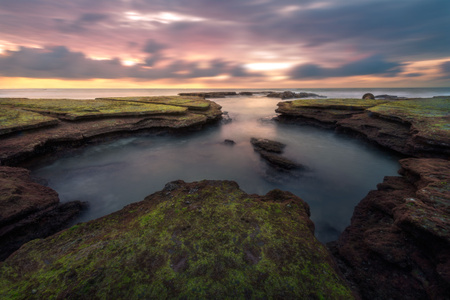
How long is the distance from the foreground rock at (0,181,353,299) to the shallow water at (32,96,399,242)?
2.72 m

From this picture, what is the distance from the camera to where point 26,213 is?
4.18m

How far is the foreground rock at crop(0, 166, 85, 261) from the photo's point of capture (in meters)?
3.83

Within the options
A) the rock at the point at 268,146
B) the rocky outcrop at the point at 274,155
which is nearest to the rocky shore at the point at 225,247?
the rocky outcrop at the point at 274,155

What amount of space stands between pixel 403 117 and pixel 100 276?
15332 mm

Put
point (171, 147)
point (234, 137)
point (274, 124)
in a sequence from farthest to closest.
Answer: point (274, 124), point (234, 137), point (171, 147)

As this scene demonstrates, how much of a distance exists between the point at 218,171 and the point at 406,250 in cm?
662

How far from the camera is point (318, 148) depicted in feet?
37.6

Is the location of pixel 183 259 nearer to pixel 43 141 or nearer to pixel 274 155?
pixel 274 155

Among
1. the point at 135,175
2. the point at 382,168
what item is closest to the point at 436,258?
the point at 382,168

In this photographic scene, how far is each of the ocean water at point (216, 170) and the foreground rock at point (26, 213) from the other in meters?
0.71

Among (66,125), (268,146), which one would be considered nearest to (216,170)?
(268,146)

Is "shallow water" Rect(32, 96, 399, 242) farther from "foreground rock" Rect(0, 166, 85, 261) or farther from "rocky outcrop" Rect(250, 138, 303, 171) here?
"foreground rock" Rect(0, 166, 85, 261)

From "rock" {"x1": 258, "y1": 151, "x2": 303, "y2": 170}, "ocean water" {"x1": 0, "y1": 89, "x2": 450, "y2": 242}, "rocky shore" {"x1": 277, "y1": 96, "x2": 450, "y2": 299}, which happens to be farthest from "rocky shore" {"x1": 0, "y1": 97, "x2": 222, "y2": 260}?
"rock" {"x1": 258, "y1": 151, "x2": 303, "y2": 170}

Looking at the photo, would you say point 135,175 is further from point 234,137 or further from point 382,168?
point 382,168
